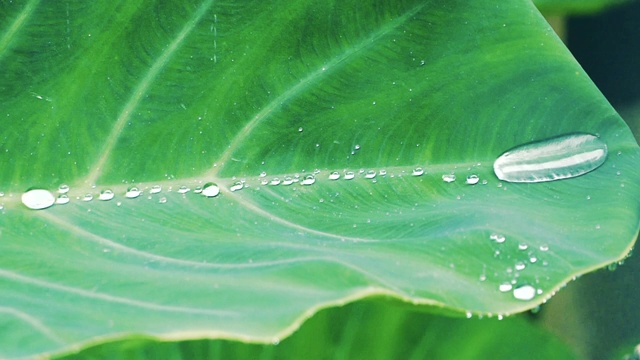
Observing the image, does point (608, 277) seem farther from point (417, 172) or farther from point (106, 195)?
point (106, 195)

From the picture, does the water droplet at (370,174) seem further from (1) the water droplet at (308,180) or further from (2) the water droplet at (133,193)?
(2) the water droplet at (133,193)

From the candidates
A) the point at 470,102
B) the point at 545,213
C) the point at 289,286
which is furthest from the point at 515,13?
the point at 289,286

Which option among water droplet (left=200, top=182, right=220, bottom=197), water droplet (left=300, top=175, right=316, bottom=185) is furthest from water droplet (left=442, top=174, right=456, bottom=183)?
water droplet (left=200, top=182, right=220, bottom=197)

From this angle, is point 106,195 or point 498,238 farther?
point 106,195

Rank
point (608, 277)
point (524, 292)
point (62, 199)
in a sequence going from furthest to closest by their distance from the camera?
point (608, 277), point (62, 199), point (524, 292)

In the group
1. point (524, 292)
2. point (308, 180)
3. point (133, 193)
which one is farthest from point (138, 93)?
point (524, 292)

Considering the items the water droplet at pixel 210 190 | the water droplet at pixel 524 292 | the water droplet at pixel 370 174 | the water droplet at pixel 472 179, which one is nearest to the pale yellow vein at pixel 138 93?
the water droplet at pixel 210 190

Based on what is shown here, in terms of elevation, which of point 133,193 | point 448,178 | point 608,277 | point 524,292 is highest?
point 133,193
